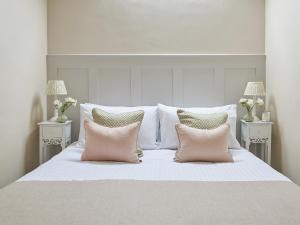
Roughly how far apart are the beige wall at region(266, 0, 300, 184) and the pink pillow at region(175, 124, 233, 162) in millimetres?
688

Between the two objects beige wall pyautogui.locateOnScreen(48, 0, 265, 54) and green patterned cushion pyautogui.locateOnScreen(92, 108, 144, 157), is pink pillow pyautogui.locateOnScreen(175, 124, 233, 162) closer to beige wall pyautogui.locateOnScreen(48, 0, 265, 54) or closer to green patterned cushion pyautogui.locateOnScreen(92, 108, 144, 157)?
green patterned cushion pyautogui.locateOnScreen(92, 108, 144, 157)

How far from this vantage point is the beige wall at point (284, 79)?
10.3ft

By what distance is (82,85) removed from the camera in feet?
12.9

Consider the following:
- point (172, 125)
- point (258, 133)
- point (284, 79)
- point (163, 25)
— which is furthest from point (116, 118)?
point (284, 79)

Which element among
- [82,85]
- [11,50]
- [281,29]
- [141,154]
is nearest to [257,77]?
[281,29]

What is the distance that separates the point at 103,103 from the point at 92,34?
2.34ft

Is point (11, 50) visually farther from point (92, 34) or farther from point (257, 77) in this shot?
point (257, 77)

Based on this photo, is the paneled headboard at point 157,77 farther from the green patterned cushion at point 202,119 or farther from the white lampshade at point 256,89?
the green patterned cushion at point 202,119
